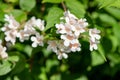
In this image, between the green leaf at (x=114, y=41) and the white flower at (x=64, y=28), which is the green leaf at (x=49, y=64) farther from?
the white flower at (x=64, y=28)

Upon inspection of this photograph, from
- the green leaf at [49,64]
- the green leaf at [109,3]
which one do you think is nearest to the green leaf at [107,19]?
the green leaf at [49,64]

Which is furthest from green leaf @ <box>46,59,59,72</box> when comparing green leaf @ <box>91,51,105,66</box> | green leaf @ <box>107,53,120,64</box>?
green leaf @ <box>107,53,120,64</box>

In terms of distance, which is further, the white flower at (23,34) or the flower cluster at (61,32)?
the white flower at (23,34)

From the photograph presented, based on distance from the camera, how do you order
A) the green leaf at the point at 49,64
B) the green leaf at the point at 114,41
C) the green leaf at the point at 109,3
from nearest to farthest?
the green leaf at the point at 109,3 → the green leaf at the point at 114,41 → the green leaf at the point at 49,64

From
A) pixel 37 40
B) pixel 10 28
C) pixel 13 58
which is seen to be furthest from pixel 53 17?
pixel 13 58

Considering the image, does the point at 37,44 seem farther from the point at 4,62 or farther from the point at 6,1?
the point at 6,1

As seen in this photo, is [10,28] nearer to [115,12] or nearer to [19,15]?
[19,15]
